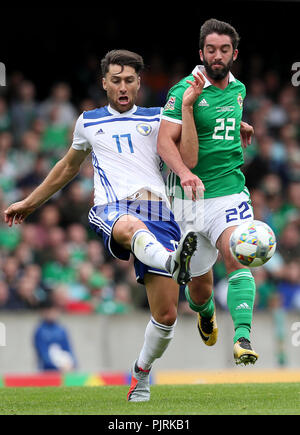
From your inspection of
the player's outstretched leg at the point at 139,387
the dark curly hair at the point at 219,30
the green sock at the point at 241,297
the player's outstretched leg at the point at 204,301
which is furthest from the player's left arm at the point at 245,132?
the player's outstretched leg at the point at 139,387

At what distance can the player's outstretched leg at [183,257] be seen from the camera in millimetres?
6523

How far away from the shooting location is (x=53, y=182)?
8148 millimetres

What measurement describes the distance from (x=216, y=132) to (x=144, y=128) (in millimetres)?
621

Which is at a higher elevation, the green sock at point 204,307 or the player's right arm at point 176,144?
the player's right arm at point 176,144

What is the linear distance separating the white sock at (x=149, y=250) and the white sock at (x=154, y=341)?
782 mm

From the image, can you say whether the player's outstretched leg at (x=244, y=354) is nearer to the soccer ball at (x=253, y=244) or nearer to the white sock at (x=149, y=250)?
the soccer ball at (x=253, y=244)

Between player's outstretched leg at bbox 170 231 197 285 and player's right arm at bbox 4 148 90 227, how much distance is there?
1.84 metres

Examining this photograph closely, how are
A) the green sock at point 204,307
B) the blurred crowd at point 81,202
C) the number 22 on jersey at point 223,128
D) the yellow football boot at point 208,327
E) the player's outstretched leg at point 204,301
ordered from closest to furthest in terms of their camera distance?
1. the number 22 on jersey at point 223,128
2. the player's outstretched leg at point 204,301
3. the green sock at point 204,307
4. the yellow football boot at point 208,327
5. the blurred crowd at point 81,202

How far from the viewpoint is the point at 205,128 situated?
25.5ft

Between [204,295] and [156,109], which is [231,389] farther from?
[156,109]

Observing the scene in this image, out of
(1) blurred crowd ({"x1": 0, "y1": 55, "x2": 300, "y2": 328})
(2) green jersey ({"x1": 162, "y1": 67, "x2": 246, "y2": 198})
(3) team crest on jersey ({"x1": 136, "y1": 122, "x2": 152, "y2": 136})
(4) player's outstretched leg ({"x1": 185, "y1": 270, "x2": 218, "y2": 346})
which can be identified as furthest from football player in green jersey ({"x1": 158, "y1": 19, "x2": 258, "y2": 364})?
(1) blurred crowd ({"x1": 0, "y1": 55, "x2": 300, "y2": 328})

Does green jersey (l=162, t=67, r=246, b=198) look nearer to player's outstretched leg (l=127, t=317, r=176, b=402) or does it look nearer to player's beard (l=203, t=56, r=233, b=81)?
player's beard (l=203, t=56, r=233, b=81)

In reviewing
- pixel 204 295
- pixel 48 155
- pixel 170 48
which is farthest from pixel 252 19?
pixel 204 295

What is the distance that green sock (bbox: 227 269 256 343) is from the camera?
Result: 24.0 feet
